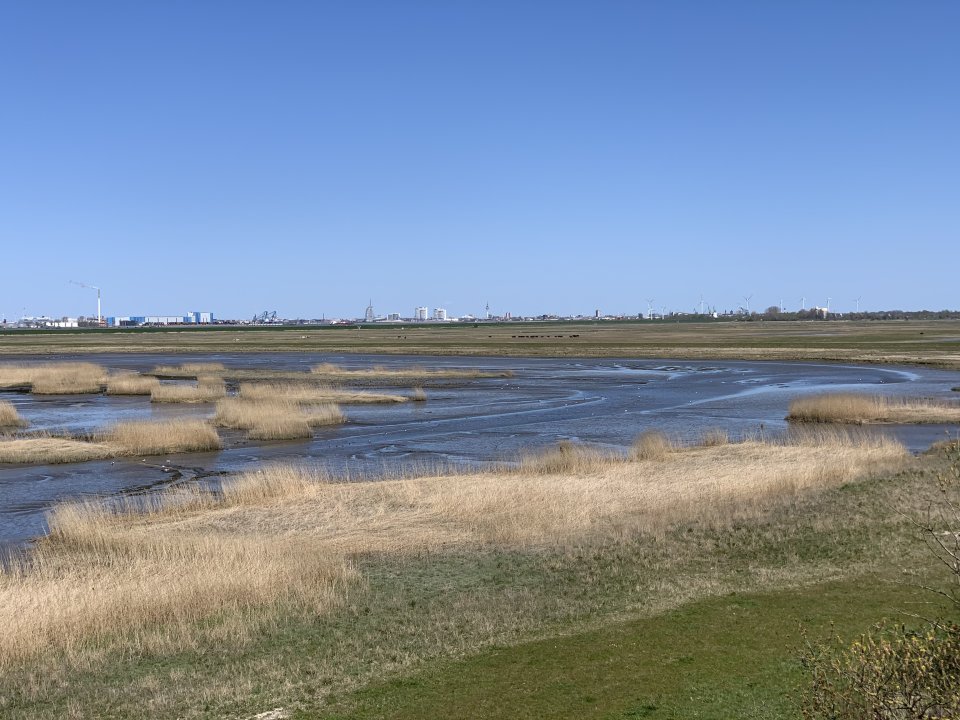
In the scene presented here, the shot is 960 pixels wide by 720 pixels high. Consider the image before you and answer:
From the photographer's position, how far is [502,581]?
1533 cm

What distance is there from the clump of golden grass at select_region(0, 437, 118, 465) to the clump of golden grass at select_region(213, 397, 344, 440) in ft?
21.4

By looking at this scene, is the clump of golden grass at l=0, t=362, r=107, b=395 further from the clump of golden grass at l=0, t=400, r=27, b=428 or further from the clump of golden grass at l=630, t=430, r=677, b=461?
the clump of golden grass at l=630, t=430, r=677, b=461

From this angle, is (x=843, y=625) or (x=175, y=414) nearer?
(x=843, y=625)

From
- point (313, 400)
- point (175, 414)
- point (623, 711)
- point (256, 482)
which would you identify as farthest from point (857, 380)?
point (623, 711)

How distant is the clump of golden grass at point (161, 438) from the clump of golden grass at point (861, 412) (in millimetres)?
25221

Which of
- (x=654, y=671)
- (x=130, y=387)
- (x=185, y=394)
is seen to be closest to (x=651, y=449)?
(x=654, y=671)

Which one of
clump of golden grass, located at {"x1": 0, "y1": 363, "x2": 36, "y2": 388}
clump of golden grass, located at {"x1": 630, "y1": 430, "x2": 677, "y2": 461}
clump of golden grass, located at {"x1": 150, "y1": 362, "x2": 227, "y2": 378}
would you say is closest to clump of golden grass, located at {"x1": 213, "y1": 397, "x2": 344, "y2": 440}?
clump of golden grass, located at {"x1": 630, "y1": 430, "x2": 677, "y2": 461}

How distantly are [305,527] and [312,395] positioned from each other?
3364cm

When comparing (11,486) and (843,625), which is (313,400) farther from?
(843,625)

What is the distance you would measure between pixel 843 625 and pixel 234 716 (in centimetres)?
765

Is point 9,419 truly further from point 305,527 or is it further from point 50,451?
point 305,527

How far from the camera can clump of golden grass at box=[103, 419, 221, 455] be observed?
34750 mm

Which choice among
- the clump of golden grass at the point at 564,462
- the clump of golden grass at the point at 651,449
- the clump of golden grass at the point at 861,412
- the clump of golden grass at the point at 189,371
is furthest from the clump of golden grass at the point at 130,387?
the clump of golden grass at the point at 861,412

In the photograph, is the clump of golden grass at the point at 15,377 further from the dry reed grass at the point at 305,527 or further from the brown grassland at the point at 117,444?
the dry reed grass at the point at 305,527
